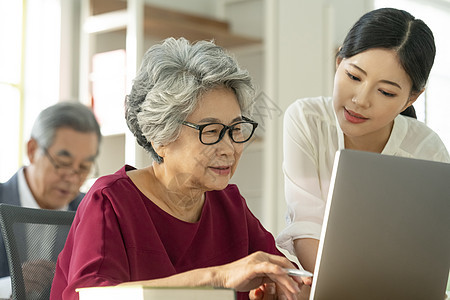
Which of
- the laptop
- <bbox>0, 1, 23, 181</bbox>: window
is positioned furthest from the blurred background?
the laptop

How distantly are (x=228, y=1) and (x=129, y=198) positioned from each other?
3533 millimetres

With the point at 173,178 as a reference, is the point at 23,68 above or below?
above

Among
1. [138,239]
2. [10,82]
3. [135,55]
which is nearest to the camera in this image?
[138,239]

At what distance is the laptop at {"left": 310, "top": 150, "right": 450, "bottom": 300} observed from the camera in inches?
45.0

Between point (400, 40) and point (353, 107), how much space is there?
0.72ft

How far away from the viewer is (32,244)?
173 cm

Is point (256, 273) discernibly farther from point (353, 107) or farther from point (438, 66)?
point (438, 66)

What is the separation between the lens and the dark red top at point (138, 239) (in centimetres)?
128

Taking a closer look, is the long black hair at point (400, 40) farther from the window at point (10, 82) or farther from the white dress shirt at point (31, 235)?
the window at point (10, 82)

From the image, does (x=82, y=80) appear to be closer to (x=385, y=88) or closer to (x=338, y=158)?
(x=385, y=88)

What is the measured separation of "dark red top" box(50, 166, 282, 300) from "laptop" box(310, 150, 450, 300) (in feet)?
1.33

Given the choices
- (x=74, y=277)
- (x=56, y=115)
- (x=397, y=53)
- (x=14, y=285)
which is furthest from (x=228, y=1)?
(x=74, y=277)

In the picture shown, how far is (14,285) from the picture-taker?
1.65 metres

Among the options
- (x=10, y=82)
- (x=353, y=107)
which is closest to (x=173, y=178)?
(x=353, y=107)
